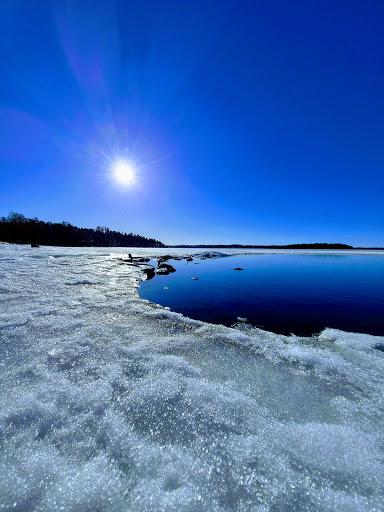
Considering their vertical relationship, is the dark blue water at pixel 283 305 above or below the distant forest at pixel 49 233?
below

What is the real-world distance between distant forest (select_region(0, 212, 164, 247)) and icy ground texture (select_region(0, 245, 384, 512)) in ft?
323

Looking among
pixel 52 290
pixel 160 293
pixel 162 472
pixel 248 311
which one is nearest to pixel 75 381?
pixel 162 472

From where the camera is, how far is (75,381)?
11.6 ft

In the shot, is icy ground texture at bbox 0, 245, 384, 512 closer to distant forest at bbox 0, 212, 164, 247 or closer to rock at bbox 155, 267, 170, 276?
rock at bbox 155, 267, 170, 276

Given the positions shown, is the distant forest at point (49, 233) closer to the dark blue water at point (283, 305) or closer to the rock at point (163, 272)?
the rock at point (163, 272)

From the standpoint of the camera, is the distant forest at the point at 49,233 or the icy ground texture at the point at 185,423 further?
the distant forest at the point at 49,233

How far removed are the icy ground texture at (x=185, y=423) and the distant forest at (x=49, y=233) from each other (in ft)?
323

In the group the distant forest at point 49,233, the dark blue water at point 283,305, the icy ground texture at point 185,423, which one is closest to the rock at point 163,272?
the dark blue water at point 283,305

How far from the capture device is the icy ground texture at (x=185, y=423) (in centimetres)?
202

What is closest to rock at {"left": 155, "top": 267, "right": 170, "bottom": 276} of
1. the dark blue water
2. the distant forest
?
the dark blue water

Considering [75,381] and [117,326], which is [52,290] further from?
[75,381]

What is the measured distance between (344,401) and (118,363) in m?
3.66

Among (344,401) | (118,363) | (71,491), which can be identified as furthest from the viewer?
(118,363)

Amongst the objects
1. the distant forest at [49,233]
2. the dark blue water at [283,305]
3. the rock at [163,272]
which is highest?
the distant forest at [49,233]
